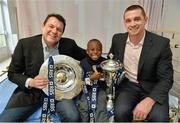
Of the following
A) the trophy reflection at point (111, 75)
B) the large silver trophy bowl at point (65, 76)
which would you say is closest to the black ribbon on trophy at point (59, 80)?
the large silver trophy bowl at point (65, 76)

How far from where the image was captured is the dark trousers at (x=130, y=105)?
1.33 metres

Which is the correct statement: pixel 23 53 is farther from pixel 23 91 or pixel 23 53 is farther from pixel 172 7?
pixel 172 7

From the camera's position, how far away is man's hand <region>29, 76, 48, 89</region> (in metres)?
1.44

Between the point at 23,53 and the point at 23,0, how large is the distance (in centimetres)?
97

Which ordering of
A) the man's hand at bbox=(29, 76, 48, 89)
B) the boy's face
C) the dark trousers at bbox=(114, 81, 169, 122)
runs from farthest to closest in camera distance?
the boy's face < the man's hand at bbox=(29, 76, 48, 89) < the dark trousers at bbox=(114, 81, 169, 122)

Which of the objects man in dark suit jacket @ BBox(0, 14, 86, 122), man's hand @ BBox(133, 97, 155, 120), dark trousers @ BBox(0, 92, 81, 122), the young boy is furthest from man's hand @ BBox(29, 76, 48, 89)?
man's hand @ BBox(133, 97, 155, 120)

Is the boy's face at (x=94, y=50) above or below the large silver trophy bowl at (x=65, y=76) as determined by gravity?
above

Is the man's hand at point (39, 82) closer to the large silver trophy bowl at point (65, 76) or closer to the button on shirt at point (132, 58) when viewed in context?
the large silver trophy bowl at point (65, 76)

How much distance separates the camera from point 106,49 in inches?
97.6

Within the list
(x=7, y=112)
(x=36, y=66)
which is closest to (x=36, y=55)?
(x=36, y=66)

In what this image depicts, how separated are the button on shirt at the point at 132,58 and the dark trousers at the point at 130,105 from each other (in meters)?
0.07

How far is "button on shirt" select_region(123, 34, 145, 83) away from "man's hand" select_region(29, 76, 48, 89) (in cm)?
63

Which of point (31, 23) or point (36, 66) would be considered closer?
point (36, 66)

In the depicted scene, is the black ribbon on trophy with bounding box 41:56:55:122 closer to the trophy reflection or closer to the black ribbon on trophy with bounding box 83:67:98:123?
the black ribbon on trophy with bounding box 83:67:98:123
